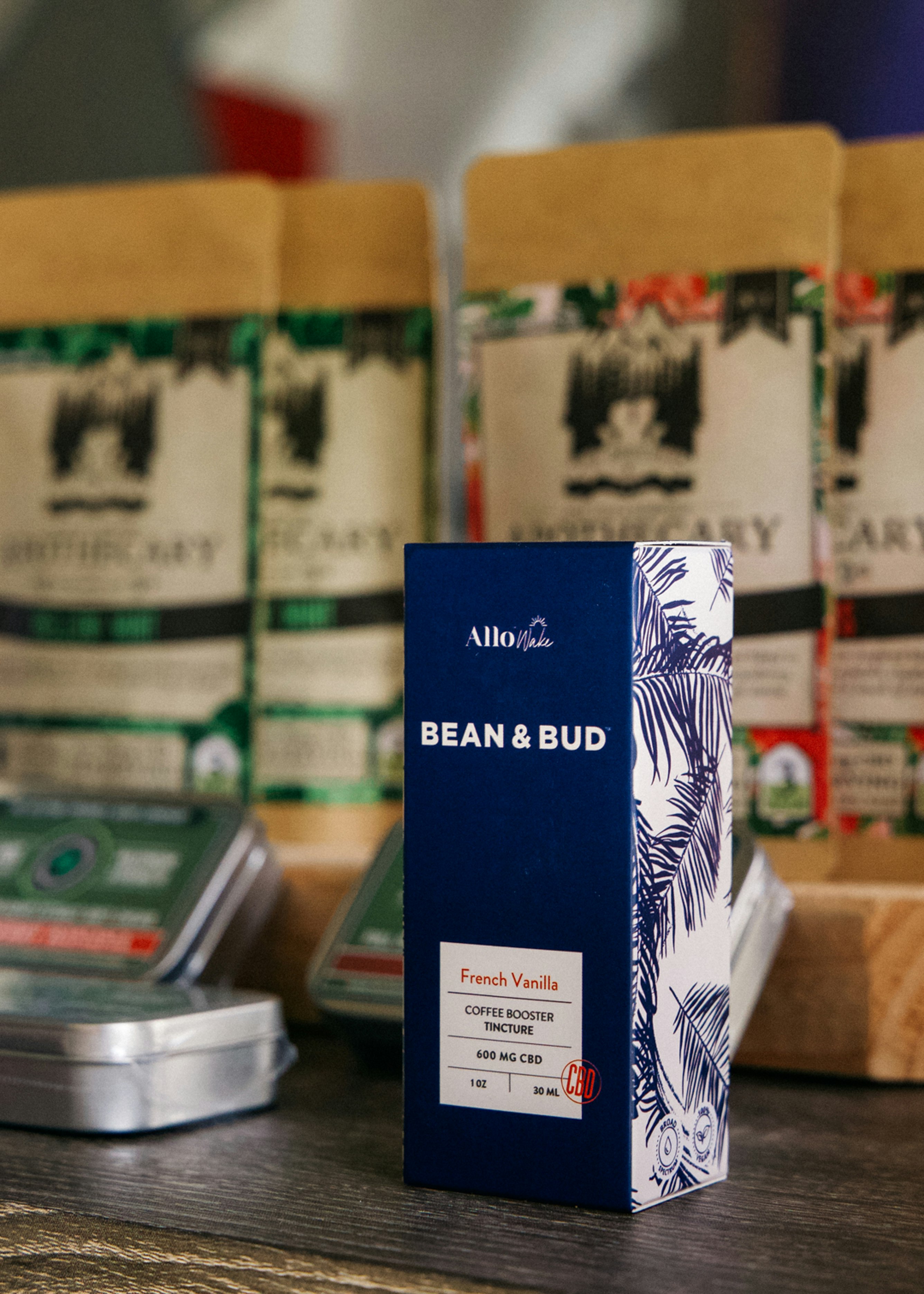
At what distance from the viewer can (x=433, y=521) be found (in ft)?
2.89

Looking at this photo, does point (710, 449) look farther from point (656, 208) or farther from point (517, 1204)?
point (517, 1204)

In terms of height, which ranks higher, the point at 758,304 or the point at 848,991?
the point at 758,304

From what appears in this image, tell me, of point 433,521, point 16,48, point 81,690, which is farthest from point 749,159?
point 16,48

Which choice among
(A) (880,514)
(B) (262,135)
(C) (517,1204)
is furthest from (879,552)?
(B) (262,135)

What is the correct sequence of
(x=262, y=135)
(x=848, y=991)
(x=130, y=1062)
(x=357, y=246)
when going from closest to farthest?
(x=130, y=1062) → (x=848, y=991) → (x=357, y=246) → (x=262, y=135)

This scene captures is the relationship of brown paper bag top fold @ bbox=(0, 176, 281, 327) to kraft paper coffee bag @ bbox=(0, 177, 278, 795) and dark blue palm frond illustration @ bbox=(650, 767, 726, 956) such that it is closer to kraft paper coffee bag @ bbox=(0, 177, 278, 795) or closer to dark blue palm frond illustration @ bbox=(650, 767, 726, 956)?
kraft paper coffee bag @ bbox=(0, 177, 278, 795)

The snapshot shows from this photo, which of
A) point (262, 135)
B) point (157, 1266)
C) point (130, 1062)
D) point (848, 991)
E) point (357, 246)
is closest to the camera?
point (157, 1266)

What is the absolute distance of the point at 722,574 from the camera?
21.4 inches

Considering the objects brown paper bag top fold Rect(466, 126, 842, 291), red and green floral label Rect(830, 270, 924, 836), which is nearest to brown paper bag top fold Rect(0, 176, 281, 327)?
brown paper bag top fold Rect(466, 126, 842, 291)

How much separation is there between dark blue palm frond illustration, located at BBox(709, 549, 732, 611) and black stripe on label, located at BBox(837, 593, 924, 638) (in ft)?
0.87

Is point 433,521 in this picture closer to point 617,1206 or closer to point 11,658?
point 11,658

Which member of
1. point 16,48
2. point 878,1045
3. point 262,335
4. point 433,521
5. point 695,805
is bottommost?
point 878,1045

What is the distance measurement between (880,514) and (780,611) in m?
0.08

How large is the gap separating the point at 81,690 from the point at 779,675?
1.43 ft
